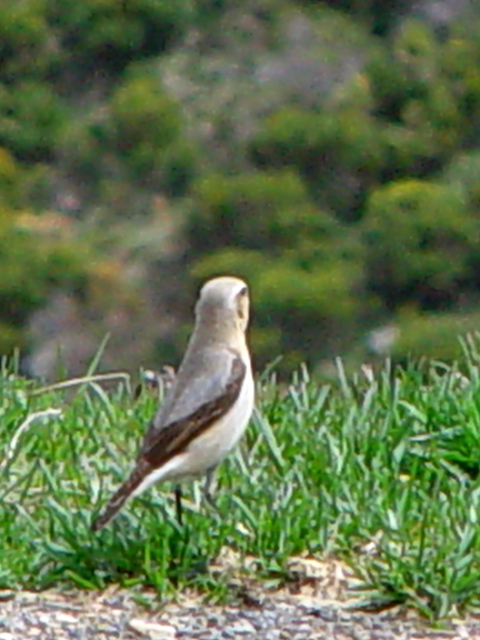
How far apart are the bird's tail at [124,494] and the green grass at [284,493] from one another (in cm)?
16

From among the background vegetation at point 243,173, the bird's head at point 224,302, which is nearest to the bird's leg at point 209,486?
the bird's head at point 224,302

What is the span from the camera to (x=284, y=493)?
5672mm

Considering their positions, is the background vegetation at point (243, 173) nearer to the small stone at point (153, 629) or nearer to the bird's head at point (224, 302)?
the bird's head at point (224, 302)

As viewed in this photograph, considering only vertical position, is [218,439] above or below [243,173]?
above

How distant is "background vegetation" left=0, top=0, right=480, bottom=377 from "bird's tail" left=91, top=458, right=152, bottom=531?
784 inches

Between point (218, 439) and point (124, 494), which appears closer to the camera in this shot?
point (124, 494)

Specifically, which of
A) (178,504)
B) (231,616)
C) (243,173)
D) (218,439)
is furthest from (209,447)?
(243,173)

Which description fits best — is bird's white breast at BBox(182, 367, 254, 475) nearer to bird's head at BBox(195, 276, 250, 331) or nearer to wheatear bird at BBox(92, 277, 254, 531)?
wheatear bird at BBox(92, 277, 254, 531)

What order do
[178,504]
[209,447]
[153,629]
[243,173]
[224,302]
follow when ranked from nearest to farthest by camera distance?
[153,629], [209,447], [178,504], [224,302], [243,173]

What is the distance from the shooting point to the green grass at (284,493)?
205 inches

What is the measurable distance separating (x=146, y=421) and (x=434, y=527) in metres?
1.66

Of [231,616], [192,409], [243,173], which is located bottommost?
[243,173]

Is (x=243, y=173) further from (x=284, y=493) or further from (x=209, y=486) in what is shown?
(x=209, y=486)

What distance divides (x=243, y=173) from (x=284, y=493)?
29.9 m
